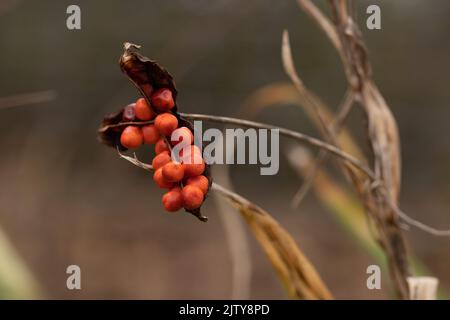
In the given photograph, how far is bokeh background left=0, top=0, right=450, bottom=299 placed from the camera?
2.28m

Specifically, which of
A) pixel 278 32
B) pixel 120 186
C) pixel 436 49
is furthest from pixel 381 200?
pixel 436 49

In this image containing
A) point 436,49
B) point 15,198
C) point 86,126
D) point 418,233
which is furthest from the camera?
point 436,49

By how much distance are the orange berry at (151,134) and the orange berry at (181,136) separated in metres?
0.01

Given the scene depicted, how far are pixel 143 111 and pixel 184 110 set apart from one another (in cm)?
213

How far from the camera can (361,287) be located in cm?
208

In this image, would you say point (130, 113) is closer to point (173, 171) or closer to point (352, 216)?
point (173, 171)

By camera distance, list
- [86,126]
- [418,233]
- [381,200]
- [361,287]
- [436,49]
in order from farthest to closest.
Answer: [436,49], [86,126], [418,233], [361,287], [381,200]

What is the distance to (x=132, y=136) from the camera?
1.39 feet

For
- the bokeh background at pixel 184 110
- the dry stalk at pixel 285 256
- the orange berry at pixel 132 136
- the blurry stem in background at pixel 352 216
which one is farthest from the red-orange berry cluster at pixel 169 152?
the bokeh background at pixel 184 110

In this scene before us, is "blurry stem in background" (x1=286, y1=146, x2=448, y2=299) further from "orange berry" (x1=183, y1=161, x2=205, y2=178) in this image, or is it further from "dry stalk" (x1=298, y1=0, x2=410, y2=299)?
"orange berry" (x1=183, y1=161, x2=205, y2=178)

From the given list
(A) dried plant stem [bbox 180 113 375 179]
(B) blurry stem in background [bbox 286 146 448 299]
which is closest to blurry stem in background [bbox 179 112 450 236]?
(A) dried plant stem [bbox 180 113 375 179]

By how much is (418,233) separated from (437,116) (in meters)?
0.53

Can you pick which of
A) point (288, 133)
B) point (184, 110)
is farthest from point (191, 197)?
point (184, 110)

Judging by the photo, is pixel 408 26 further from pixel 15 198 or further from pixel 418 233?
pixel 15 198
